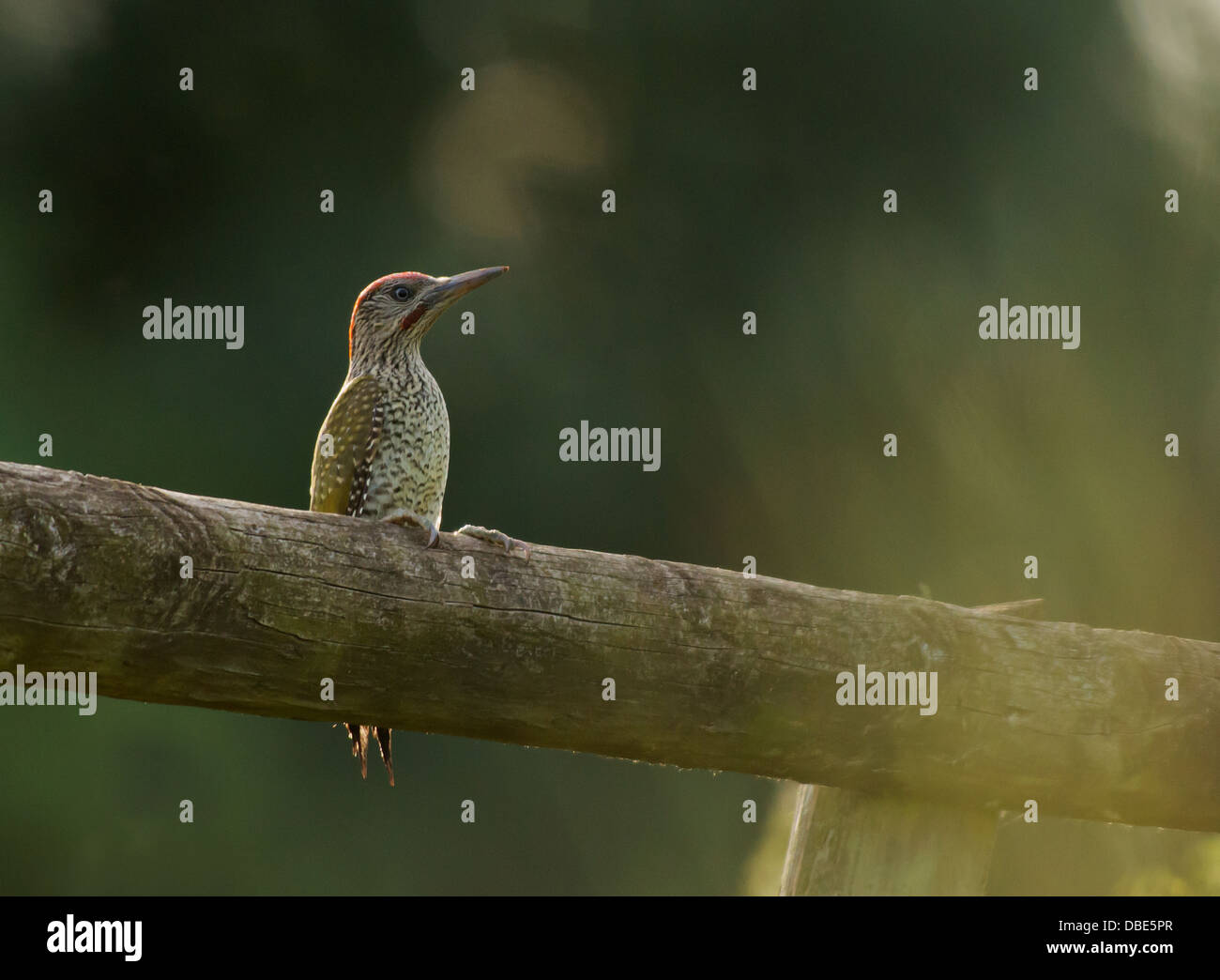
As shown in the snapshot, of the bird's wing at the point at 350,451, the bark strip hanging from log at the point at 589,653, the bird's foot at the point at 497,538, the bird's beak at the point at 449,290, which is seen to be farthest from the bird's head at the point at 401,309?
the bark strip hanging from log at the point at 589,653

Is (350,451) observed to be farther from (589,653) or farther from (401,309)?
(589,653)

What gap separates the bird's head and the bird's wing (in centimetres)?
37

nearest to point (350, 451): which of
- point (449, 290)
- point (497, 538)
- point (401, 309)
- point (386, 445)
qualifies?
point (386, 445)

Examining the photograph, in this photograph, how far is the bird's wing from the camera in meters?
3.70

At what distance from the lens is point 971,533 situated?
7.11m

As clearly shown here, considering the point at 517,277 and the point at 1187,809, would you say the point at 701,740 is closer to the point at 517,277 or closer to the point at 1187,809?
the point at 1187,809

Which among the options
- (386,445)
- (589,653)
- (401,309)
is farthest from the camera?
(401,309)

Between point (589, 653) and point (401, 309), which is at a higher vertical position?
point (401, 309)

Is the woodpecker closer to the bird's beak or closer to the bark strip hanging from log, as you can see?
the bird's beak

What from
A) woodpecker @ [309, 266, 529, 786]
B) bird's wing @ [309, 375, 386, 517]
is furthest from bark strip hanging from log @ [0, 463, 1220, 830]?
bird's wing @ [309, 375, 386, 517]

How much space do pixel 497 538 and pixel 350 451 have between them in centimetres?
156

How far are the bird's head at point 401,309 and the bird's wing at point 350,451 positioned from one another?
0.37m

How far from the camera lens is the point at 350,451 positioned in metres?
3.72

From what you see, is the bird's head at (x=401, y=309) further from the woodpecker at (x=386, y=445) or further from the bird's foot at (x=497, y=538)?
the bird's foot at (x=497, y=538)
